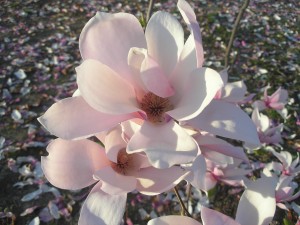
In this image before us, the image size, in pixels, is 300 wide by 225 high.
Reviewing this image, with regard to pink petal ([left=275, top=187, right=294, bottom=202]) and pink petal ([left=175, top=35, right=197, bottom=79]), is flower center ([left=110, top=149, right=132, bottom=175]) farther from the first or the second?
pink petal ([left=275, top=187, right=294, bottom=202])

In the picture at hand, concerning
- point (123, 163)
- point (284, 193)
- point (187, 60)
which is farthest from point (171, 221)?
point (284, 193)

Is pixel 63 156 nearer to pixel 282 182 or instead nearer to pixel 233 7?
pixel 282 182

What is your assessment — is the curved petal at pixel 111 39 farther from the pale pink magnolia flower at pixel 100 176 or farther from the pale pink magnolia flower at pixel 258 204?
the pale pink magnolia flower at pixel 258 204

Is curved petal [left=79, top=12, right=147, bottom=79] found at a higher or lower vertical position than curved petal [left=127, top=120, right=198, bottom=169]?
higher

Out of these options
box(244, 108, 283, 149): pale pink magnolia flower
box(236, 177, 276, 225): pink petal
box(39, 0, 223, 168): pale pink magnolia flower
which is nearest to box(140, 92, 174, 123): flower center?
box(39, 0, 223, 168): pale pink magnolia flower

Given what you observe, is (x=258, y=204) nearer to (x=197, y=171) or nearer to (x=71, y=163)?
(x=197, y=171)

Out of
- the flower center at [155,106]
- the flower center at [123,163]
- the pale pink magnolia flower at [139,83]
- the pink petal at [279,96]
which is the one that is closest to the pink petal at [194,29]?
the pale pink magnolia flower at [139,83]
